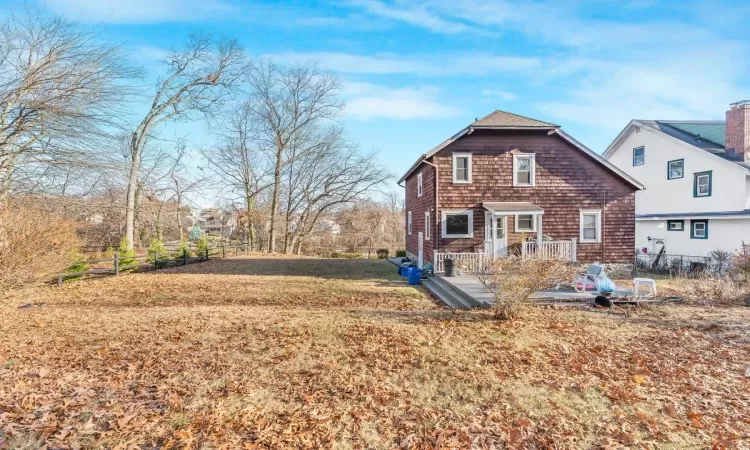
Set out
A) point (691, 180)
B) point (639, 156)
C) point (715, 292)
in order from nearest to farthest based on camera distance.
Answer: point (715, 292)
point (691, 180)
point (639, 156)

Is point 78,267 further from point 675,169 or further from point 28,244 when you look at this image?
point 675,169

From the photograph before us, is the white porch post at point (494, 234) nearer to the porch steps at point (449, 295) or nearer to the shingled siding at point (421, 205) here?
the shingled siding at point (421, 205)

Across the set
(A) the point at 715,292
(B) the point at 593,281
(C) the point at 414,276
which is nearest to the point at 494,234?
(C) the point at 414,276

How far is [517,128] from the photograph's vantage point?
47.3ft

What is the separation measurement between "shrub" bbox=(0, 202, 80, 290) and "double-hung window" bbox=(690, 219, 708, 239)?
24.5m

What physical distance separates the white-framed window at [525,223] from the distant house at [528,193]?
1.5 inches

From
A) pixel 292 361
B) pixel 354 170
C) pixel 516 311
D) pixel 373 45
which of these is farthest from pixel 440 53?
pixel 354 170

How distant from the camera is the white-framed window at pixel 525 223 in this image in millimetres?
14898

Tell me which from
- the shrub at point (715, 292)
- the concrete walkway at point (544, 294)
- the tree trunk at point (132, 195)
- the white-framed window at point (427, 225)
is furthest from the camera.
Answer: the tree trunk at point (132, 195)

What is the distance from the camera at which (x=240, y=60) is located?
22297mm

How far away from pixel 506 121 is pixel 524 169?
2103mm

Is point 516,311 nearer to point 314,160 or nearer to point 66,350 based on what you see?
point 66,350

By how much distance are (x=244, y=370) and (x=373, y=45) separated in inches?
479

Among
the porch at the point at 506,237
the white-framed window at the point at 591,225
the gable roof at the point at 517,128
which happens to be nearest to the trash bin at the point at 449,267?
the porch at the point at 506,237
